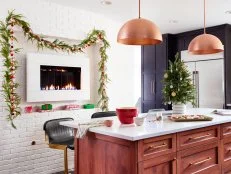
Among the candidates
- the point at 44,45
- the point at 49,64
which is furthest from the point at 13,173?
the point at 44,45

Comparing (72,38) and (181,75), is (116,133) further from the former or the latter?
(72,38)

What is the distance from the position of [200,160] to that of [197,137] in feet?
0.80

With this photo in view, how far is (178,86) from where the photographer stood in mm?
3035

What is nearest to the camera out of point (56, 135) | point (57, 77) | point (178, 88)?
point (178, 88)

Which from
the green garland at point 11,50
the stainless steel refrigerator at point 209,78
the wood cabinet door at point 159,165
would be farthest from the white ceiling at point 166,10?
the wood cabinet door at point 159,165

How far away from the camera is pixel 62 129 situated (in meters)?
3.53

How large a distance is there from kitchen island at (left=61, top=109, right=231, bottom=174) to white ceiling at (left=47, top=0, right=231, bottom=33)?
2.18 meters

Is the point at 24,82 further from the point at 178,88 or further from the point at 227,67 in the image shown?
the point at 227,67

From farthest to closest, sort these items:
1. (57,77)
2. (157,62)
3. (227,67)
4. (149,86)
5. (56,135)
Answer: (149,86) < (157,62) < (227,67) < (57,77) < (56,135)

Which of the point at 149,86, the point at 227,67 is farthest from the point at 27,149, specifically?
the point at 227,67

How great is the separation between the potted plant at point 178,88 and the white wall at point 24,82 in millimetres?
1815

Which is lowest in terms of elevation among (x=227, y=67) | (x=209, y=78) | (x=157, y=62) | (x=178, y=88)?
(x=178, y=88)

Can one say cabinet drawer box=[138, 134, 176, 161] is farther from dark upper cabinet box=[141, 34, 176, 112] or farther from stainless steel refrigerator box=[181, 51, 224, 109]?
dark upper cabinet box=[141, 34, 176, 112]

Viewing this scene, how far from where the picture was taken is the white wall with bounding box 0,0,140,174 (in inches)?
138
